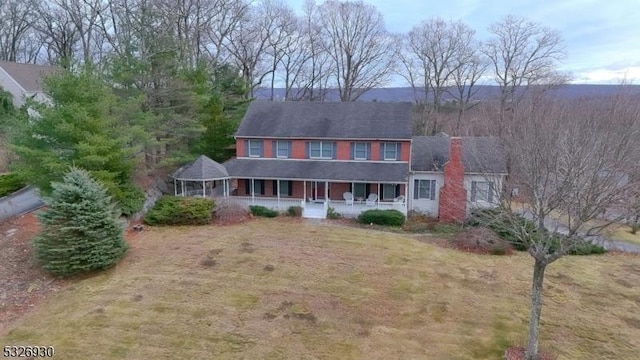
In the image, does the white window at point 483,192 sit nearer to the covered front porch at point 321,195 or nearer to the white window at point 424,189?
the white window at point 424,189

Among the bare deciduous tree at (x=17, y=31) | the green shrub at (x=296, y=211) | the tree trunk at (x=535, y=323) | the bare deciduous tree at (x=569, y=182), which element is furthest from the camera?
the bare deciduous tree at (x=17, y=31)

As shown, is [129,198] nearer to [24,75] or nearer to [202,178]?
[202,178]

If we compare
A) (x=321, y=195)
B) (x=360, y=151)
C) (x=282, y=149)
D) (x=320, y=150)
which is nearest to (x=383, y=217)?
(x=360, y=151)

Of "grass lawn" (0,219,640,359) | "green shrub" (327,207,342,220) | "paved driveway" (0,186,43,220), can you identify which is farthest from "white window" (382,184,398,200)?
"paved driveway" (0,186,43,220)

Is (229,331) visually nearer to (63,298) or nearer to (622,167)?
(63,298)

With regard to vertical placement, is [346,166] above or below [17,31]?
below

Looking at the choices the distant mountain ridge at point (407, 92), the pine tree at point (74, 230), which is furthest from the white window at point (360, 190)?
the distant mountain ridge at point (407, 92)
